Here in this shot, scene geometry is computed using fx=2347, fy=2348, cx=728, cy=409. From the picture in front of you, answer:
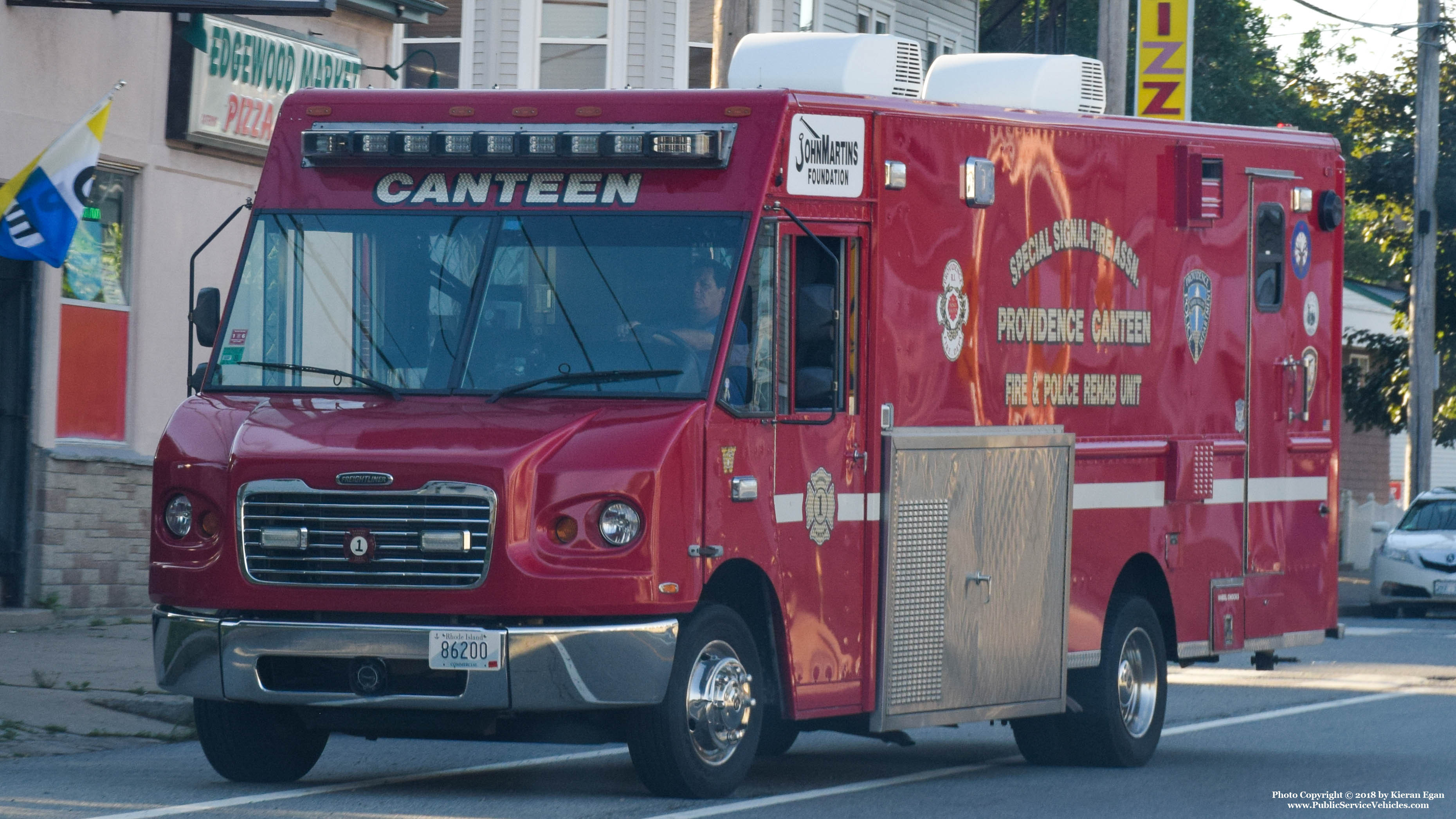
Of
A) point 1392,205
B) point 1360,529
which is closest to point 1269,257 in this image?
point 1392,205

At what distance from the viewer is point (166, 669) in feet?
29.2

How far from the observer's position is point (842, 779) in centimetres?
1058

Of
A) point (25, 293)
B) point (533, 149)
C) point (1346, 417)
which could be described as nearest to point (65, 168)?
point (25, 293)

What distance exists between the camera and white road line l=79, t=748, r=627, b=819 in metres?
8.69

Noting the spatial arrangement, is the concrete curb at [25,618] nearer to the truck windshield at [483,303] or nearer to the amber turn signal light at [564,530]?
the truck windshield at [483,303]

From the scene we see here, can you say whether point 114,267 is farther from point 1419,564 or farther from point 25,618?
point 1419,564

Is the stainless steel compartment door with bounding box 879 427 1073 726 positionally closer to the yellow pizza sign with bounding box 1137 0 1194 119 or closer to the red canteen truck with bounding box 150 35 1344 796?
the red canteen truck with bounding box 150 35 1344 796

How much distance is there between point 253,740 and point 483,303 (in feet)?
6.61

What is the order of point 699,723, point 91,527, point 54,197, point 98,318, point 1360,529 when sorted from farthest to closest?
point 1360,529, point 98,318, point 91,527, point 54,197, point 699,723

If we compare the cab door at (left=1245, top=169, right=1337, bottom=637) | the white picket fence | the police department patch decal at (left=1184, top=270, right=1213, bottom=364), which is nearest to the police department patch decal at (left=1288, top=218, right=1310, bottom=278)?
the cab door at (left=1245, top=169, right=1337, bottom=637)

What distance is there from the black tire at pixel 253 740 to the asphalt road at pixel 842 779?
9 centimetres

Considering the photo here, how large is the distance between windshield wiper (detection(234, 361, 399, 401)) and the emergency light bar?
871 mm

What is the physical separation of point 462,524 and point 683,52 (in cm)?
1940

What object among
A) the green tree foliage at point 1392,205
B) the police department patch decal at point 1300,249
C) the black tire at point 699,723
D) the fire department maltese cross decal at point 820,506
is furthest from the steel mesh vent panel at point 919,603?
the green tree foliage at point 1392,205
